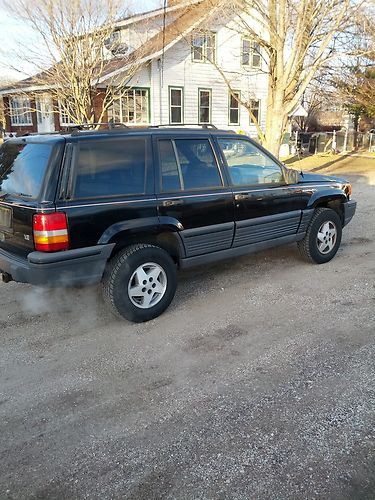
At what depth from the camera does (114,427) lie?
109 inches

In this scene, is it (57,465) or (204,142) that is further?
(204,142)

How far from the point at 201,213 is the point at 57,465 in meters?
2.76

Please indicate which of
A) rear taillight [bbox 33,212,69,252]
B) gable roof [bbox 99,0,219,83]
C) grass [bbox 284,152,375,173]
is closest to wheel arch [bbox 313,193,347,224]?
rear taillight [bbox 33,212,69,252]

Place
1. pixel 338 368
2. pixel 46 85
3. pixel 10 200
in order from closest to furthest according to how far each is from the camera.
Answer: pixel 338 368 < pixel 10 200 < pixel 46 85

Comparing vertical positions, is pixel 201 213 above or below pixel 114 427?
above

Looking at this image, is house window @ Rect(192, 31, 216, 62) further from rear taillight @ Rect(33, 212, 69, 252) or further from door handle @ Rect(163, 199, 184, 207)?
rear taillight @ Rect(33, 212, 69, 252)

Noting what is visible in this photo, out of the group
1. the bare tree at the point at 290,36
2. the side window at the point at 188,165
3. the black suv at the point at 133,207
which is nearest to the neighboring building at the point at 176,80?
the bare tree at the point at 290,36

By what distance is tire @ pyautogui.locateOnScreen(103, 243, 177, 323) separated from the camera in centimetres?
401

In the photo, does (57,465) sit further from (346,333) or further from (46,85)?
(46,85)

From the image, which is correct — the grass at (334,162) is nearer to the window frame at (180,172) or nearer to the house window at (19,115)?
the house window at (19,115)

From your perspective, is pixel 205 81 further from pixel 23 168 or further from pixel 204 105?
pixel 23 168

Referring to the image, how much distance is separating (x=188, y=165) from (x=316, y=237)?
2.28 meters

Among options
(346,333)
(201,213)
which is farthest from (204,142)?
(346,333)

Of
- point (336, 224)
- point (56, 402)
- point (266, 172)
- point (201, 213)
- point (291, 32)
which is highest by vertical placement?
point (291, 32)
